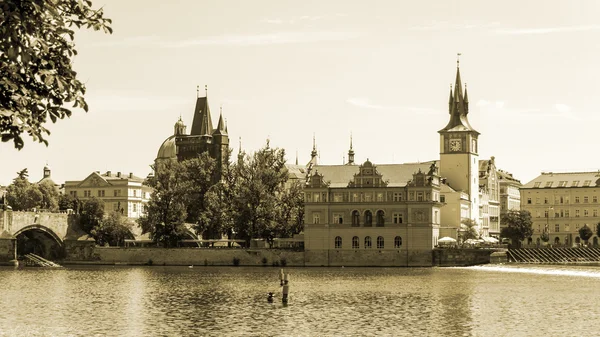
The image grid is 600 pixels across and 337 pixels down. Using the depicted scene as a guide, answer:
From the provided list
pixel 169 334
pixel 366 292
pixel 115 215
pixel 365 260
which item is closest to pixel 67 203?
pixel 115 215

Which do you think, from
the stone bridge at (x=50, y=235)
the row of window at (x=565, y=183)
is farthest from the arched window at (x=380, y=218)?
the row of window at (x=565, y=183)

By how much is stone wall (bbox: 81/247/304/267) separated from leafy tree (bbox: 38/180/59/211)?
96.6ft

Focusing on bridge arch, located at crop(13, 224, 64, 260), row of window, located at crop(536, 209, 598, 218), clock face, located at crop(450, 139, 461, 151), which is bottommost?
bridge arch, located at crop(13, 224, 64, 260)

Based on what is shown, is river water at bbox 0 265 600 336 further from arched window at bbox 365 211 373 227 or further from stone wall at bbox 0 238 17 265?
stone wall at bbox 0 238 17 265

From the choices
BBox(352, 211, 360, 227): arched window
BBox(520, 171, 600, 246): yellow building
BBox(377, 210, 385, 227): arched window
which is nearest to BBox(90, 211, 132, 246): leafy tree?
BBox(352, 211, 360, 227): arched window

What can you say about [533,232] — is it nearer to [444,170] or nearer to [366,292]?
[444,170]

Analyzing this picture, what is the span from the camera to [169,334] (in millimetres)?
48125

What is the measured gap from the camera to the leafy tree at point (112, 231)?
14700 cm

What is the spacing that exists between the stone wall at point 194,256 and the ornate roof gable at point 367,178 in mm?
12347

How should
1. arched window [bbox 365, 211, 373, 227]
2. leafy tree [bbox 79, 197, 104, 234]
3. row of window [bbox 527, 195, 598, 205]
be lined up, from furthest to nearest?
row of window [bbox 527, 195, 598, 205] < leafy tree [bbox 79, 197, 104, 234] < arched window [bbox 365, 211, 373, 227]

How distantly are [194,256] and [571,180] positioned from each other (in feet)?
292

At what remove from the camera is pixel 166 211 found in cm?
13962

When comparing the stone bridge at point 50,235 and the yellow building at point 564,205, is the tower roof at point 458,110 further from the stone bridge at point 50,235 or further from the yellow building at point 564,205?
the stone bridge at point 50,235

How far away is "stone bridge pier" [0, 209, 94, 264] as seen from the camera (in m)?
135
